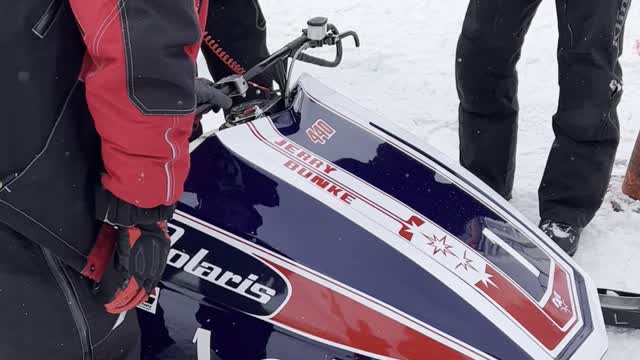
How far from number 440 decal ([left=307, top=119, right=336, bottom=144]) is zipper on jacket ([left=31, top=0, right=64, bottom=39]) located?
79 centimetres

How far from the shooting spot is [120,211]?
53.2 inches

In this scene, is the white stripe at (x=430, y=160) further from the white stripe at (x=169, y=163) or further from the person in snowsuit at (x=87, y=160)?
the white stripe at (x=169, y=163)

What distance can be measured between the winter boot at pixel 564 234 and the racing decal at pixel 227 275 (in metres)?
1.55

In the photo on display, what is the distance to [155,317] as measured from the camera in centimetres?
158

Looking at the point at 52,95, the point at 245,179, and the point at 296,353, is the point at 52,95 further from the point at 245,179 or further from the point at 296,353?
the point at 296,353

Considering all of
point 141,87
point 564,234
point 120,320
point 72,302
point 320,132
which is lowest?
point 564,234

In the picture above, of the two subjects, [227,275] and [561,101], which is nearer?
[227,275]

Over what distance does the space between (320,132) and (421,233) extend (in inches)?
15.6

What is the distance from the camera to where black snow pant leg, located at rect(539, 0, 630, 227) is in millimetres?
2496

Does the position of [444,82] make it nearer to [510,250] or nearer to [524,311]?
[510,250]

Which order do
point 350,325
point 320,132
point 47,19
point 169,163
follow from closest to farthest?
point 47,19 < point 169,163 < point 350,325 < point 320,132

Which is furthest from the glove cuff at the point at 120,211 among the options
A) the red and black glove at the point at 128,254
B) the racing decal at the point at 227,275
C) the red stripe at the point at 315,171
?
the red stripe at the point at 315,171

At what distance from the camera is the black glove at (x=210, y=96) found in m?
1.73

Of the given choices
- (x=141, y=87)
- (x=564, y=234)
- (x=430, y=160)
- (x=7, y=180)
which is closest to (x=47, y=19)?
(x=141, y=87)
